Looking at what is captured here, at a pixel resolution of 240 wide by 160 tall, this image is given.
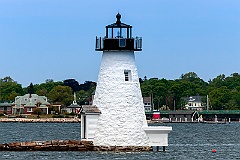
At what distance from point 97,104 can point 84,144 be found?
7.08ft

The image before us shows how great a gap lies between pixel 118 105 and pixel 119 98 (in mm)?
358

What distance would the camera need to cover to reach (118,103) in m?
44.6

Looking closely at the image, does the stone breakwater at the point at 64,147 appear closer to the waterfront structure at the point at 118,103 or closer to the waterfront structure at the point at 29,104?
the waterfront structure at the point at 118,103

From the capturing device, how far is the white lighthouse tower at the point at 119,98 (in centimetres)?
4450

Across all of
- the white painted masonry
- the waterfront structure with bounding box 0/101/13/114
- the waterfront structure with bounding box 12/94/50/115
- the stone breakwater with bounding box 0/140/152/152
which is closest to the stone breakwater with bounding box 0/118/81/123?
the waterfront structure with bounding box 12/94/50/115

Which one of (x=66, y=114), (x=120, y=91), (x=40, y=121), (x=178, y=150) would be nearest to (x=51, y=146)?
(x=120, y=91)

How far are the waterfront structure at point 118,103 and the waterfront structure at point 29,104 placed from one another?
13171 centimetres

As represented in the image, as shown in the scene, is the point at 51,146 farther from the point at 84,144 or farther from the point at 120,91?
the point at 120,91

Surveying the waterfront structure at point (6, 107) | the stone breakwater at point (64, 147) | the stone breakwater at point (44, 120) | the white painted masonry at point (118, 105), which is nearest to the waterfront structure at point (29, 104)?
the waterfront structure at point (6, 107)

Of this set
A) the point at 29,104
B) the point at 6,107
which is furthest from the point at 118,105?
the point at 6,107

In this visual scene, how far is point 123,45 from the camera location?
45.1 metres

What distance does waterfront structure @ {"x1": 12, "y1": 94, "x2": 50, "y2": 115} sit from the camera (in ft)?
→ 582

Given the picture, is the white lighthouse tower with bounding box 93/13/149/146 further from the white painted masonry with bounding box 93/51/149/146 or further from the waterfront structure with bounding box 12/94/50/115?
the waterfront structure with bounding box 12/94/50/115

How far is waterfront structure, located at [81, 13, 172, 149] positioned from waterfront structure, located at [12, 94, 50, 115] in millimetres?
131712
